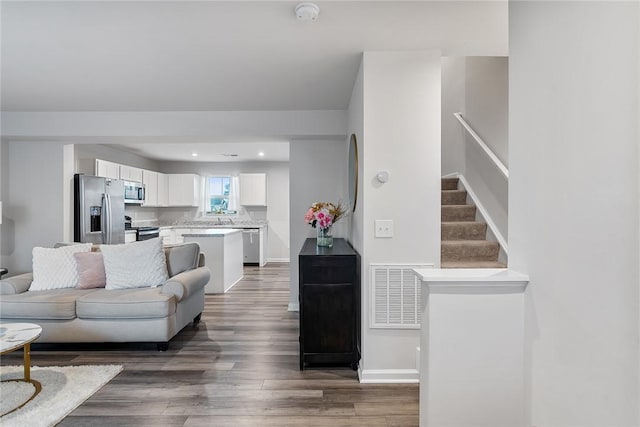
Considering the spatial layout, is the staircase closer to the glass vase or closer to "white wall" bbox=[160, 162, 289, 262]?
the glass vase

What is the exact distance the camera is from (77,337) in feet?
10.8

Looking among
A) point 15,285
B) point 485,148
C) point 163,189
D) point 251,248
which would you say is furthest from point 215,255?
point 485,148

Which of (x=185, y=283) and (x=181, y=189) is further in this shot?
(x=181, y=189)

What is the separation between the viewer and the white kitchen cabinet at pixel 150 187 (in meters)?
7.48

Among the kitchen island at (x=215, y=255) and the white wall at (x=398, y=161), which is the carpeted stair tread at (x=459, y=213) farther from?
the kitchen island at (x=215, y=255)

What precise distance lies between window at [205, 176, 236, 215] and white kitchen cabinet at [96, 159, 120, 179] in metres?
2.86

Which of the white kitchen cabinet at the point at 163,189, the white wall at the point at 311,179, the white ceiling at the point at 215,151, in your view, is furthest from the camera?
the white kitchen cabinet at the point at 163,189

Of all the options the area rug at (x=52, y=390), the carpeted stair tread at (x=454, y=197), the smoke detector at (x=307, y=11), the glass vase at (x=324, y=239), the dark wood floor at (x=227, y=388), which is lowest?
the dark wood floor at (x=227, y=388)

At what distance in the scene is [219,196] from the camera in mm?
9086

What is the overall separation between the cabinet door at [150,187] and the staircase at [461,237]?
585 cm

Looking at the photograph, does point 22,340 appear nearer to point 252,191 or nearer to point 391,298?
point 391,298

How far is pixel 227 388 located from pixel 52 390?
1206 mm

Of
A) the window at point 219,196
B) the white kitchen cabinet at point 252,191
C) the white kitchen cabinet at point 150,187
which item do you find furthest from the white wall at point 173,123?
the window at point 219,196

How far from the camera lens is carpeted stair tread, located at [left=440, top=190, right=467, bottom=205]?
4.41m
